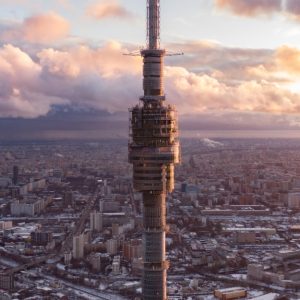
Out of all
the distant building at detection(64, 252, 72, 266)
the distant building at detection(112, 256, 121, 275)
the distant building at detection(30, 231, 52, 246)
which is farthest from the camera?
the distant building at detection(30, 231, 52, 246)

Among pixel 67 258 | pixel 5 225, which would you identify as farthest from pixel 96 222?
pixel 67 258

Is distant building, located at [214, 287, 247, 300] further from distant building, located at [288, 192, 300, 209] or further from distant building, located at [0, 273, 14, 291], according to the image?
distant building, located at [288, 192, 300, 209]

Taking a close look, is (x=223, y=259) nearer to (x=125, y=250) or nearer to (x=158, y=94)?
(x=125, y=250)

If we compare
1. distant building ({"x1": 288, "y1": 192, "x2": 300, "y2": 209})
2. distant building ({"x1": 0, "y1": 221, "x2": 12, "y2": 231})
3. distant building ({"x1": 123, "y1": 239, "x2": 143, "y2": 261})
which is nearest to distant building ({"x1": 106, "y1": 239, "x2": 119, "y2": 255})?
distant building ({"x1": 123, "y1": 239, "x2": 143, "y2": 261})

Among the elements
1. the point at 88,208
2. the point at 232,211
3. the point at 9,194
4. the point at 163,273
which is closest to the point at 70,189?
the point at 9,194

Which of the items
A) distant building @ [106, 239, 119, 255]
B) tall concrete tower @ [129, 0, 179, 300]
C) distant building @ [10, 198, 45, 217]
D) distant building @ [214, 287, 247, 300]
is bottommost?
distant building @ [214, 287, 247, 300]

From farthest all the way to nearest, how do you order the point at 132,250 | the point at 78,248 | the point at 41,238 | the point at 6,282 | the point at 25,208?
the point at 25,208
the point at 41,238
the point at 78,248
the point at 132,250
the point at 6,282

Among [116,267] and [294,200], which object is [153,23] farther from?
[294,200]

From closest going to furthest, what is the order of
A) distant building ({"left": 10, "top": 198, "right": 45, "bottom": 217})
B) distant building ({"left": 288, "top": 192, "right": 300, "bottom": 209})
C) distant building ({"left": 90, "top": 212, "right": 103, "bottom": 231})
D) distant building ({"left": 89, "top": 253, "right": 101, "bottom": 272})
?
distant building ({"left": 89, "top": 253, "right": 101, "bottom": 272}) → distant building ({"left": 90, "top": 212, "right": 103, "bottom": 231}) → distant building ({"left": 10, "top": 198, "right": 45, "bottom": 217}) → distant building ({"left": 288, "top": 192, "right": 300, "bottom": 209})

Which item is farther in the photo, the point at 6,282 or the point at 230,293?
the point at 6,282
